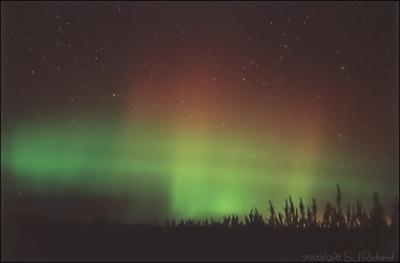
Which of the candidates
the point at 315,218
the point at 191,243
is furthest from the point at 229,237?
the point at 315,218

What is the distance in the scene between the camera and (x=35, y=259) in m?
2.34

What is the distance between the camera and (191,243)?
2369 mm

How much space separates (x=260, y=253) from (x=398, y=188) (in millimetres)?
736

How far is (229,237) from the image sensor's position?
94.3 inches

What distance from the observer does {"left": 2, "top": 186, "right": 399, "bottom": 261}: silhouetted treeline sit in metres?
2.36

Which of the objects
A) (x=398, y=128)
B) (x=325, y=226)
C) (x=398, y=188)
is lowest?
(x=325, y=226)

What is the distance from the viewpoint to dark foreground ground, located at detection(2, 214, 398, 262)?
7.71 feet

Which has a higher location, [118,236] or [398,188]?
[398,188]

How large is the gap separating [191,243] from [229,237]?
18 centimetres

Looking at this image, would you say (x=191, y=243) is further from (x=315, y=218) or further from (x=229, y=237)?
(x=315, y=218)

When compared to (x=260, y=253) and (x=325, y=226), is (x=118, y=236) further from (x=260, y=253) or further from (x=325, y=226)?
(x=325, y=226)

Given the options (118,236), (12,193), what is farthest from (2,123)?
(118,236)

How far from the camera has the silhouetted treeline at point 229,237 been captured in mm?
2355

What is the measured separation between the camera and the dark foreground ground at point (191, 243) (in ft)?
7.71
